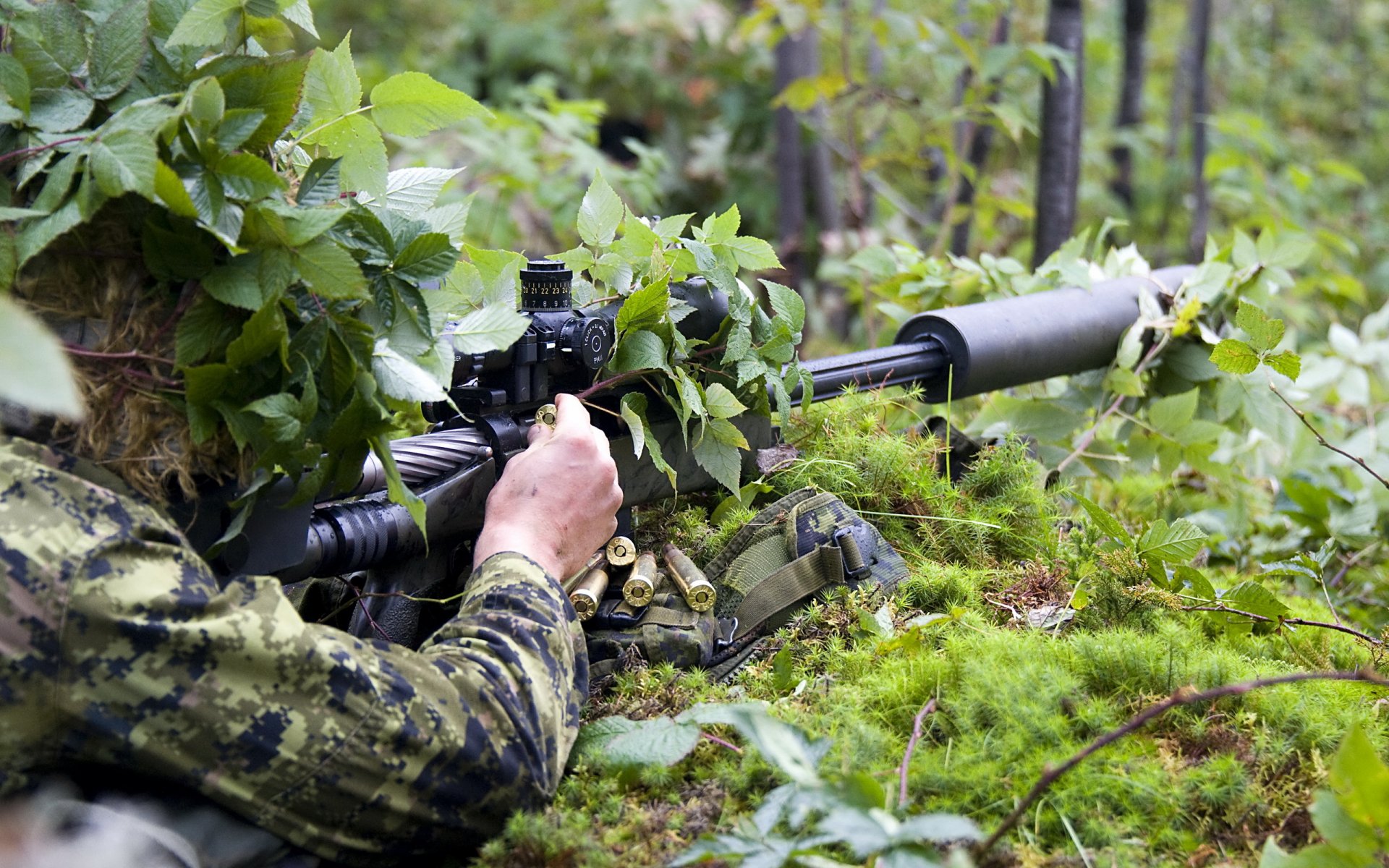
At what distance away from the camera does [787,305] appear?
2598 millimetres

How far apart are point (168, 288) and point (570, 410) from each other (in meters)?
0.83

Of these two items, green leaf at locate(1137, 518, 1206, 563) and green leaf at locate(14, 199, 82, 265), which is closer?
green leaf at locate(14, 199, 82, 265)

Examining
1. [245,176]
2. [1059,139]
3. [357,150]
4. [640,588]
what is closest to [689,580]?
[640,588]

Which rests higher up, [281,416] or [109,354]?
[109,354]

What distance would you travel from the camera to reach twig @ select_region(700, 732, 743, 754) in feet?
6.51

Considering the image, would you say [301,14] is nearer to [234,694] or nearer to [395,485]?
[395,485]

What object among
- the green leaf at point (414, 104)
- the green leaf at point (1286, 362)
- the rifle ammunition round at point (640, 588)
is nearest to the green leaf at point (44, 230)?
the green leaf at point (414, 104)

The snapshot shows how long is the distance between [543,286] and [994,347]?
1.41m

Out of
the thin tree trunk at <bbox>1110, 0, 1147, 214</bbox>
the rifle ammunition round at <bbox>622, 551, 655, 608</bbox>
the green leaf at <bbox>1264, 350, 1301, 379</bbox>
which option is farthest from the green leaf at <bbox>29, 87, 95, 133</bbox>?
the thin tree trunk at <bbox>1110, 0, 1147, 214</bbox>

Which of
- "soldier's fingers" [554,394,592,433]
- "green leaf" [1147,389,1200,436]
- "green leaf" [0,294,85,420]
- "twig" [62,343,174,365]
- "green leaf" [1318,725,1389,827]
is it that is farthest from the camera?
"green leaf" [1147,389,1200,436]

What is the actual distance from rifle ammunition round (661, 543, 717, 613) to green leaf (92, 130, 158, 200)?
130 cm

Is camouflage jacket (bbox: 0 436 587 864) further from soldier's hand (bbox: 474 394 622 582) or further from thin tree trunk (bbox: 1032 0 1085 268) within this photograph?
thin tree trunk (bbox: 1032 0 1085 268)

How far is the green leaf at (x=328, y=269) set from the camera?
1.78 metres

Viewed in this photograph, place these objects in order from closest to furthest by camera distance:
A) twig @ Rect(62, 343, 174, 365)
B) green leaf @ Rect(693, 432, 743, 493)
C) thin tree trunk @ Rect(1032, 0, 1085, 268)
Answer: twig @ Rect(62, 343, 174, 365)
green leaf @ Rect(693, 432, 743, 493)
thin tree trunk @ Rect(1032, 0, 1085, 268)
